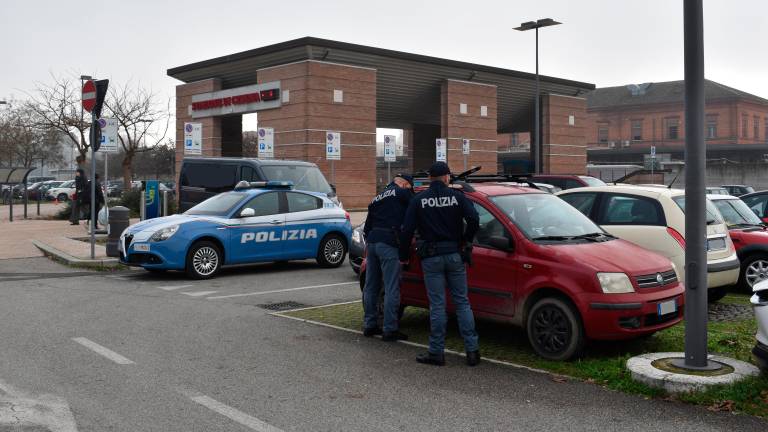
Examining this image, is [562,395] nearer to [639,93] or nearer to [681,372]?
[681,372]

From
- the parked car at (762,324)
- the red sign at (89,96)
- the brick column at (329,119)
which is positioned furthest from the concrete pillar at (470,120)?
the parked car at (762,324)

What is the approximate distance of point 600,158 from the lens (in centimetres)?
7694

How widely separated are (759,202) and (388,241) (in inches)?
388

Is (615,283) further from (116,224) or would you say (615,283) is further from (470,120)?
(470,120)

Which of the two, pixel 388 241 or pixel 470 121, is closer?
pixel 388 241

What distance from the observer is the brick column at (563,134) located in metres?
49.2

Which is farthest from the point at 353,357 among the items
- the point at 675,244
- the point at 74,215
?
the point at 74,215

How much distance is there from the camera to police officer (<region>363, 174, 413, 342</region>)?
754 cm

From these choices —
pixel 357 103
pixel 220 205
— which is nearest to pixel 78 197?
pixel 220 205

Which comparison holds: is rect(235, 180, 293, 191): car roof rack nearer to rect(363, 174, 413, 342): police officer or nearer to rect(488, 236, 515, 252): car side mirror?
rect(363, 174, 413, 342): police officer

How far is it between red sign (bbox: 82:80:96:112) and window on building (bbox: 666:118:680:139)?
7447 centimetres

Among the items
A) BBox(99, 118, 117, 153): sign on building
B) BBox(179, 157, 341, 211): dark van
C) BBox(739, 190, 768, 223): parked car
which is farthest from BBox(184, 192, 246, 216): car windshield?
BBox(739, 190, 768, 223): parked car

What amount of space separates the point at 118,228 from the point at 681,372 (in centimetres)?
1191

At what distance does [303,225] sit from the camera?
45.2 ft
